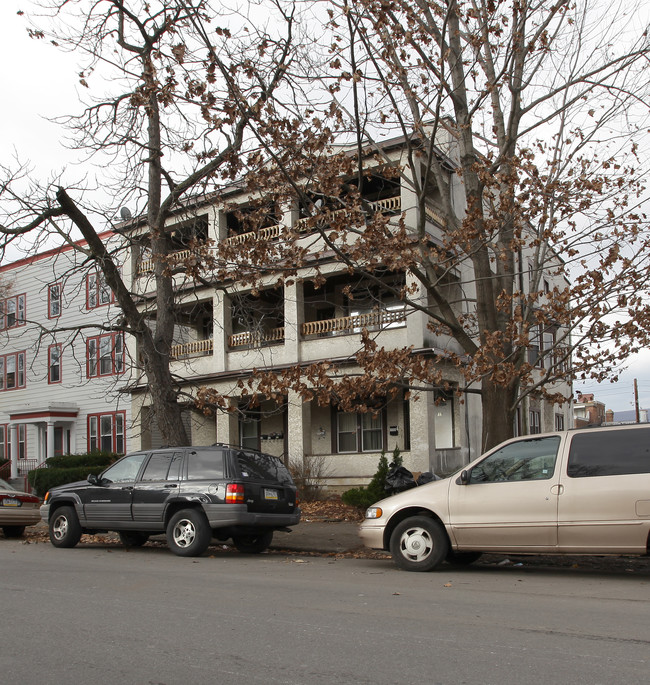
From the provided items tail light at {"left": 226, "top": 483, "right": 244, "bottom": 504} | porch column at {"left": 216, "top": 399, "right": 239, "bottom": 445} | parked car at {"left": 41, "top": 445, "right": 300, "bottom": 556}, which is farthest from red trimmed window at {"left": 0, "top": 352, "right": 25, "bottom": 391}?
tail light at {"left": 226, "top": 483, "right": 244, "bottom": 504}

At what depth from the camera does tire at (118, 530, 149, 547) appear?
1405 centimetres

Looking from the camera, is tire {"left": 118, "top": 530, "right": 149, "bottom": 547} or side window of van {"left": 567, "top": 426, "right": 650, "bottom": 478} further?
tire {"left": 118, "top": 530, "right": 149, "bottom": 547}

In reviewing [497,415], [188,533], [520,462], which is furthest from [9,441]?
[520,462]

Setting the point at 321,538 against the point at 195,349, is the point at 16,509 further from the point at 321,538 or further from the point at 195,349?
the point at 195,349

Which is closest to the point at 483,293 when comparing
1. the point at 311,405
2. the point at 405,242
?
the point at 405,242

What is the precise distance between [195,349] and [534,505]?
20.0 metres

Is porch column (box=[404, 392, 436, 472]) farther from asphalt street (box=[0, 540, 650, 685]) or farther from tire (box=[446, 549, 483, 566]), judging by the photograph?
asphalt street (box=[0, 540, 650, 685])

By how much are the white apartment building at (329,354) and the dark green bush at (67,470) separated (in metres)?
2.08

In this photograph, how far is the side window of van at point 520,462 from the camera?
9.51 metres

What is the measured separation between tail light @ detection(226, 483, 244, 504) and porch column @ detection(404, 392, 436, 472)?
33.9ft

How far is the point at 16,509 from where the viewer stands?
16.5 m

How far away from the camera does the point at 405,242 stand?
11.7 m

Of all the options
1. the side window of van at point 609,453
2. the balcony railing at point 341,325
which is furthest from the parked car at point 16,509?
the side window of van at point 609,453

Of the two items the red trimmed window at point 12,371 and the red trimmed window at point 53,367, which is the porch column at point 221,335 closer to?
the red trimmed window at point 53,367
